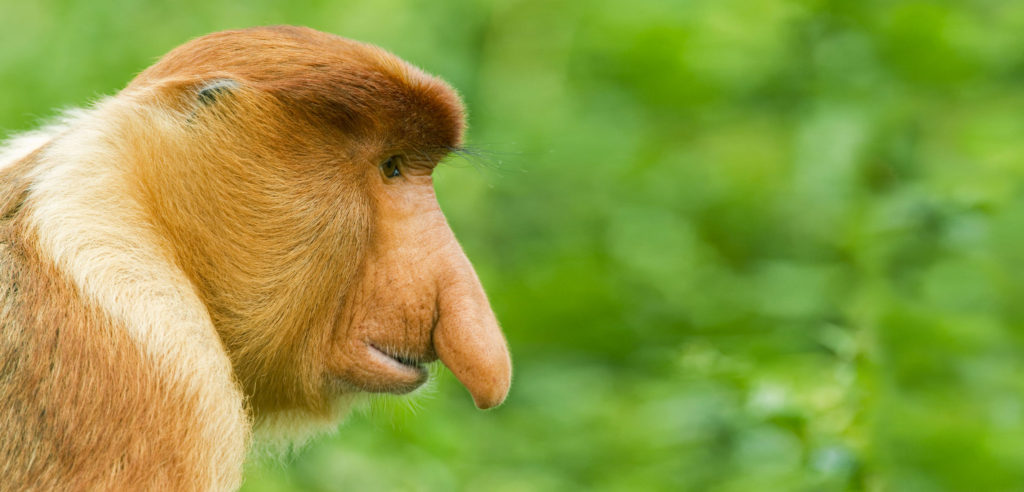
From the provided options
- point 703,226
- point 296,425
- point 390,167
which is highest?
point 703,226

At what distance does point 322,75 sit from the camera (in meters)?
2.50

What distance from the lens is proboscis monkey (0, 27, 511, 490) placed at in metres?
2.14

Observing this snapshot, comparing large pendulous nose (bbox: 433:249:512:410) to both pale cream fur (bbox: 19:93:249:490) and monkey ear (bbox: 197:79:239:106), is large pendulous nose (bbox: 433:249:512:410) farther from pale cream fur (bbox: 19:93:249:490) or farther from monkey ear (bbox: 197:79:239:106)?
monkey ear (bbox: 197:79:239:106)

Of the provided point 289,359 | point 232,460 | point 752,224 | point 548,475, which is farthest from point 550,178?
point 232,460

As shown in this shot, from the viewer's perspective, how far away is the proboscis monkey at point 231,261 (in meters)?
2.14

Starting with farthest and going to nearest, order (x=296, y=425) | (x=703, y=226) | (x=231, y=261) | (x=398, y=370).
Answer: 1. (x=703, y=226)
2. (x=296, y=425)
3. (x=398, y=370)
4. (x=231, y=261)

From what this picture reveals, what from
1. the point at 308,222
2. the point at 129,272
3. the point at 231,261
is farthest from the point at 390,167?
the point at 129,272

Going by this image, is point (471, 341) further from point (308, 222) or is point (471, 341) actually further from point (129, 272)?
point (129, 272)

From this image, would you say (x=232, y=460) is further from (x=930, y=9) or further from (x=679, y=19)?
(x=679, y=19)

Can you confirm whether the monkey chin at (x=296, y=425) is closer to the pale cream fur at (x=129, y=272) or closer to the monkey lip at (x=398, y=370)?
the monkey lip at (x=398, y=370)

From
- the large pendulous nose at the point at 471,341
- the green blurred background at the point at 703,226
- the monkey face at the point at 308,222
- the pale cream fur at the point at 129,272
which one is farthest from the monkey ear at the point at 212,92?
the green blurred background at the point at 703,226

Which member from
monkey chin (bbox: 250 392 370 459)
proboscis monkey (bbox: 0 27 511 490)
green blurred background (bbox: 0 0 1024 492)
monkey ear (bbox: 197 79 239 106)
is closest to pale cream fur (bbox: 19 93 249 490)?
proboscis monkey (bbox: 0 27 511 490)

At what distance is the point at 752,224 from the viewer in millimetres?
6062

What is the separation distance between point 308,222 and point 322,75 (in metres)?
0.32
